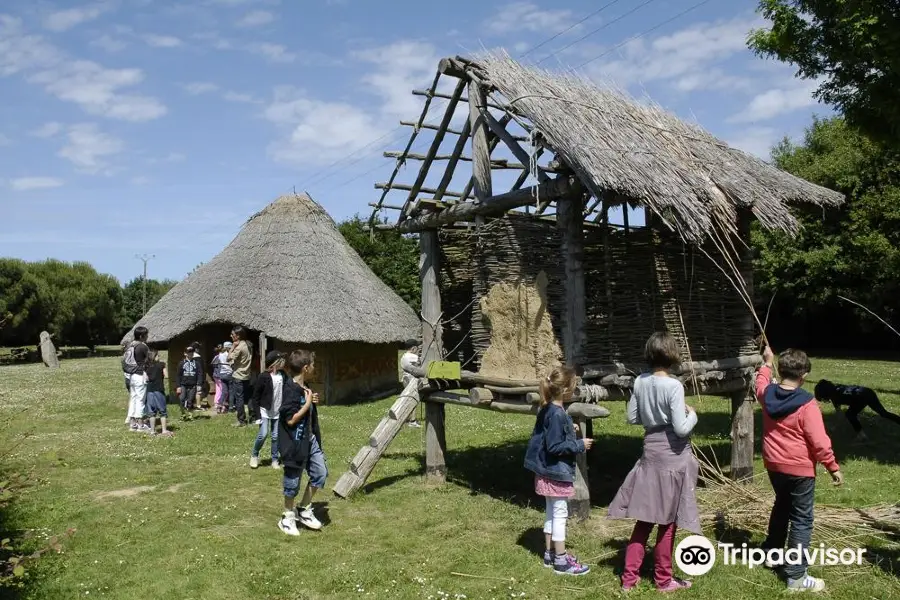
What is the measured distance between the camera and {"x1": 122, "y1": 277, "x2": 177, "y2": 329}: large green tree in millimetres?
55306

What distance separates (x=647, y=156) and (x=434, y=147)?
317 centimetres

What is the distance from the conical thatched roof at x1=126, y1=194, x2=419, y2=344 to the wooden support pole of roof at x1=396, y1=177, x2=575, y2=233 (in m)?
7.77

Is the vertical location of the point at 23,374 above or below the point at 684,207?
below

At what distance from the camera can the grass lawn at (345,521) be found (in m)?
5.48

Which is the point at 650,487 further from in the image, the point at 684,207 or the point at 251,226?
the point at 251,226

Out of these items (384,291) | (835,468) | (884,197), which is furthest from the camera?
(884,197)

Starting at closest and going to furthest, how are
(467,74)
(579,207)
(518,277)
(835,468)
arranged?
1. (835,468)
2. (579,207)
3. (518,277)
4. (467,74)

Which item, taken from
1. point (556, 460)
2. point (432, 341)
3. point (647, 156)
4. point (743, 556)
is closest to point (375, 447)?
point (432, 341)

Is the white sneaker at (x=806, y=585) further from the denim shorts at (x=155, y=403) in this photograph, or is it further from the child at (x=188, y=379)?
the child at (x=188, y=379)

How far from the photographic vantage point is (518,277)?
25.3ft

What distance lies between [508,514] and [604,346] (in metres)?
2.09

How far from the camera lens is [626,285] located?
752cm

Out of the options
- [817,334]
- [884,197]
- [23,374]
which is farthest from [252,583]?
[817,334]

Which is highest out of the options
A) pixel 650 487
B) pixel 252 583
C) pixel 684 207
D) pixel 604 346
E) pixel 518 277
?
pixel 684 207
